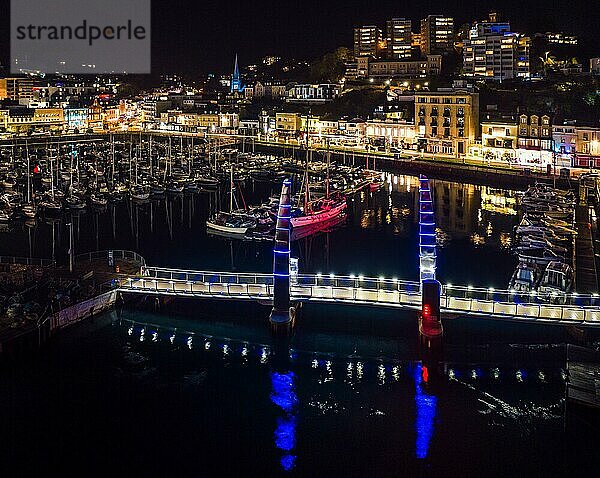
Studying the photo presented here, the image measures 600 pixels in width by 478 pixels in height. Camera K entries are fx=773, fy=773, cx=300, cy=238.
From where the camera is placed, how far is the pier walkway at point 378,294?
43.6 ft

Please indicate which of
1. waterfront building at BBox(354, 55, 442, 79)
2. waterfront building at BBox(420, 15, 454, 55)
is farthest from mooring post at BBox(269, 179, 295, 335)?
waterfront building at BBox(420, 15, 454, 55)

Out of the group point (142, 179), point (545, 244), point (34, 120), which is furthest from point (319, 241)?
point (34, 120)

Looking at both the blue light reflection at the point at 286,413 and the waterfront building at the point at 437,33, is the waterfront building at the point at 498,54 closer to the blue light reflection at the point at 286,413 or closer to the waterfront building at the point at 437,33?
the waterfront building at the point at 437,33

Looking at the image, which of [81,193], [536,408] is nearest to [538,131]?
[81,193]

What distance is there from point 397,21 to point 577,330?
59.0m

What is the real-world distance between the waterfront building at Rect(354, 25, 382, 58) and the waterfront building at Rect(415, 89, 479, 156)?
80.7 ft

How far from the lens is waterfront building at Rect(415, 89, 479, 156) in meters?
42.3

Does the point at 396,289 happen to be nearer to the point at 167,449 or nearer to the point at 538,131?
the point at 167,449

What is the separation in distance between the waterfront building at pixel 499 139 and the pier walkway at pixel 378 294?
2564 centimetres

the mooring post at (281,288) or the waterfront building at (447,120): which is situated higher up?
the waterfront building at (447,120)

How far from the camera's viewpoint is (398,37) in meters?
68.4

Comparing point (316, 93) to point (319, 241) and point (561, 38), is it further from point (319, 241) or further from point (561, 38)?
point (319, 241)

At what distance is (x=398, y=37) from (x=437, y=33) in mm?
4581

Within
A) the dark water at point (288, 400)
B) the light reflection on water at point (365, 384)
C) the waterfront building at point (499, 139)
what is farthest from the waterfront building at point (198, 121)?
the light reflection on water at point (365, 384)
